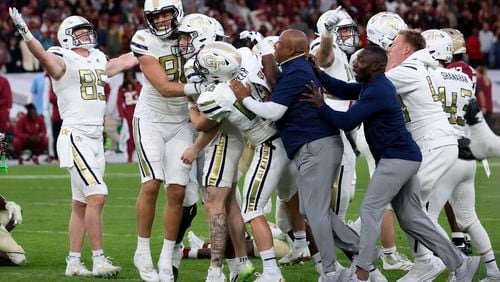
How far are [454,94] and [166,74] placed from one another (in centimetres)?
224

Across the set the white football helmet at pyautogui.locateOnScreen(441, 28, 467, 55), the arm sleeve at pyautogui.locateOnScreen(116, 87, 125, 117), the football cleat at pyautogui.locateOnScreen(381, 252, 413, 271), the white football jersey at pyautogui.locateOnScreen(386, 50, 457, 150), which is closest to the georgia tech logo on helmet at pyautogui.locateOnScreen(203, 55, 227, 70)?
the white football jersey at pyautogui.locateOnScreen(386, 50, 457, 150)

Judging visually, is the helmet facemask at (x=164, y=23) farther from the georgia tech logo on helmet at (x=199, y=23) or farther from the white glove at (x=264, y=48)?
the white glove at (x=264, y=48)

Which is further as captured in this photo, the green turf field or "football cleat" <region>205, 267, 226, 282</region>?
the green turf field

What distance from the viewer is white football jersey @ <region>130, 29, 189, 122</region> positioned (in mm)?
8438

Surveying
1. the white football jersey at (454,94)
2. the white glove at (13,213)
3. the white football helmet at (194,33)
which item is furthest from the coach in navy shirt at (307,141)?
the white glove at (13,213)

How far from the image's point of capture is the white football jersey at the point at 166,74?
844 centimetres

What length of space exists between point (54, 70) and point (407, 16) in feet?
58.2

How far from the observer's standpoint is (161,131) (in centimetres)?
851

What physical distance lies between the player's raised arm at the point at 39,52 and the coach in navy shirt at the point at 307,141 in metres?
1.65

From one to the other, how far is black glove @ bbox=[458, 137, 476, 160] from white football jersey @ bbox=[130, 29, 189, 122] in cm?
203

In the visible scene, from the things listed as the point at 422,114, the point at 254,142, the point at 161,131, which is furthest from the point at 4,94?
the point at 422,114

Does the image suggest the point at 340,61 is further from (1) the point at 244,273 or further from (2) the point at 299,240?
(1) the point at 244,273

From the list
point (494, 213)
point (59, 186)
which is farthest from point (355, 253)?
point (59, 186)

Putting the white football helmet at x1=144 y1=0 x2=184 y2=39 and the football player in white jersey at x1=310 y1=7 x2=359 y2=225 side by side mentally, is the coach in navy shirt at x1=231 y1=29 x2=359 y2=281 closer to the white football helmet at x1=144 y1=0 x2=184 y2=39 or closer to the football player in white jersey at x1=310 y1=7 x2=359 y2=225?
the football player in white jersey at x1=310 y1=7 x2=359 y2=225
